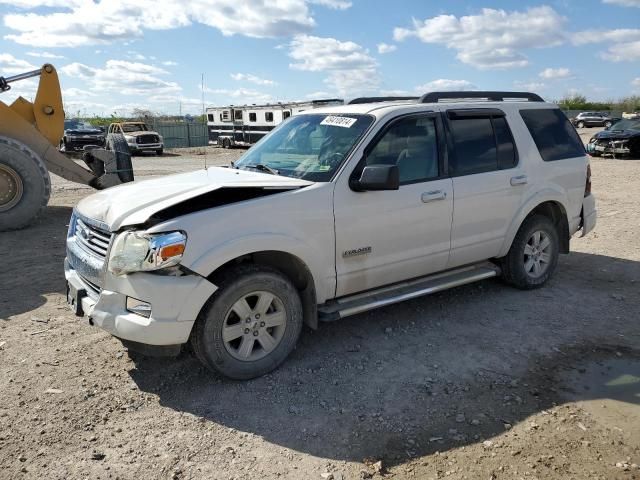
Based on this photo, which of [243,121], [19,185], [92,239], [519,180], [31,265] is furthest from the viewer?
[243,121]

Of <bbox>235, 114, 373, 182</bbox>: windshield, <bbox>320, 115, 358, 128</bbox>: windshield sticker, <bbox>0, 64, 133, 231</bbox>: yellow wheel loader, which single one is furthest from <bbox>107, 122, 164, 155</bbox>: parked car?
<bbox>320, 115, 358, 128</bbox>: windshield sticker

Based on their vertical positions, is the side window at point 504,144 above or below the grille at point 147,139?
below

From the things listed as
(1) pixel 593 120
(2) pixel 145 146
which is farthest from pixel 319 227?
(1) pixel 593 120

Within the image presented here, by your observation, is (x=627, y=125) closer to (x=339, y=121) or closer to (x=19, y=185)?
(x=339, y=121)

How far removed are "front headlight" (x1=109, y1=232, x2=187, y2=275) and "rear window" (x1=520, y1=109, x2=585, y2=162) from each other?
3888mm

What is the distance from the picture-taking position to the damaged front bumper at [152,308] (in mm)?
3355

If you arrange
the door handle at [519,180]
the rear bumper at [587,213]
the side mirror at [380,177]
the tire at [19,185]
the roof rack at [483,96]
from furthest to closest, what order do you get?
the tire at [19,185]
the rear bumper at [587,213]
the door handle at [519,180]
the roof rack at [483,96]
the side mirror at [380,177]

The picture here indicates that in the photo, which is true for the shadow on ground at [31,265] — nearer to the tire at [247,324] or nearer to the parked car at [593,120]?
the tire at [247,324]

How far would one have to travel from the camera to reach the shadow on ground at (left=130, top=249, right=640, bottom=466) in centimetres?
325

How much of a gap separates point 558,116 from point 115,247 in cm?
480

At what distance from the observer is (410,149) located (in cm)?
451

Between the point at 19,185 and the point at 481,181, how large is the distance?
755cm

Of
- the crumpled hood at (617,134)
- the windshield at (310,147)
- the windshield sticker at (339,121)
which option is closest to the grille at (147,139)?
the crumpled hood at (617,134)

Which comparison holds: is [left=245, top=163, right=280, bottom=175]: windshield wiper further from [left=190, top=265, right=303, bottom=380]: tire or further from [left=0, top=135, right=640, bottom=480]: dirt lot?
[left=0, top=135, right=640, bottom=480]: dirt lot
